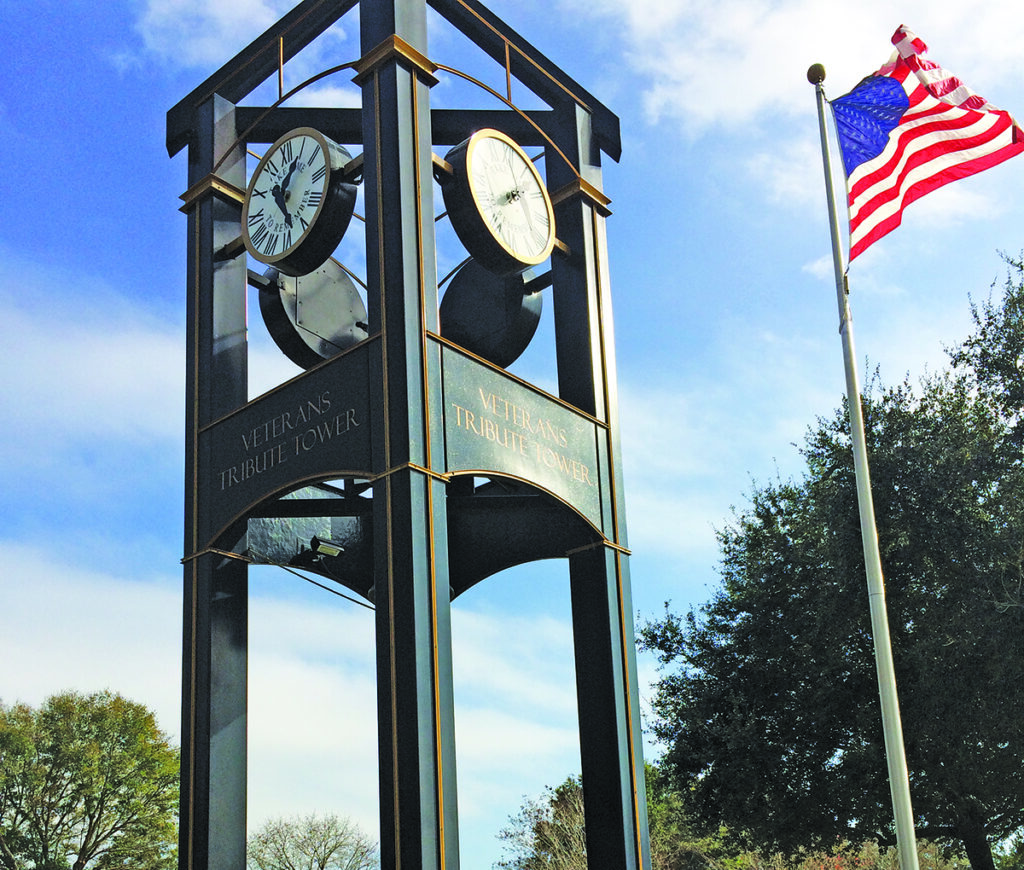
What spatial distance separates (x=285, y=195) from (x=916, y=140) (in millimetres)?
6176

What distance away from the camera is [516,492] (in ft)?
41.2

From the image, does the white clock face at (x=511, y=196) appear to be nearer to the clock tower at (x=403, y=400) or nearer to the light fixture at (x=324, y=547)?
the clock tower at (x=403, y=400)

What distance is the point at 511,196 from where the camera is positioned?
11.5 meters

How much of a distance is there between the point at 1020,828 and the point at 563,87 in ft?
60.7

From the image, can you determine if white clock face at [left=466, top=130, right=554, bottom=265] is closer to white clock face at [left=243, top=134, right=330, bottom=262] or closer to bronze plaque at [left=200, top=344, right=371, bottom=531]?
white clock face at [left=243, top=134, right=330, bottom=262]

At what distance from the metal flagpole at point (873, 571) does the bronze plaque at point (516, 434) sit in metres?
2.47

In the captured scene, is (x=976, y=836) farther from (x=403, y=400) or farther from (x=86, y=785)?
(x=86, y=785)

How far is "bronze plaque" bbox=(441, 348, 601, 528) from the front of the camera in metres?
10.1

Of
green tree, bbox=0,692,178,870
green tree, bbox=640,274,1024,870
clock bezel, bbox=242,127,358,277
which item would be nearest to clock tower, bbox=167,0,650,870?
clock bezel, bbox=242,127,358,277

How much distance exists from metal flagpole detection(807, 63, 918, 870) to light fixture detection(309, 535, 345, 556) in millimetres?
5121

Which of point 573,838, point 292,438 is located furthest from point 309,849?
point 292,438

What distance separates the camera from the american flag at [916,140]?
39.5ft

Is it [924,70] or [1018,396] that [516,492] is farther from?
[1018,396]

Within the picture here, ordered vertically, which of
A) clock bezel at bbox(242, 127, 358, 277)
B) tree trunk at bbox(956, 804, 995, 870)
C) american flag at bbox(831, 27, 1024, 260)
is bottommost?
tree trunk at bbox(956, 804, 995, 870)
